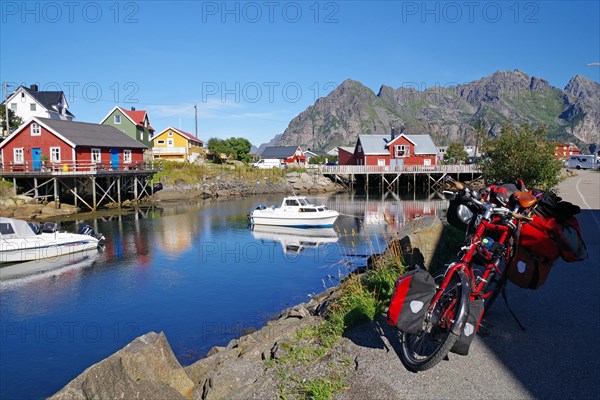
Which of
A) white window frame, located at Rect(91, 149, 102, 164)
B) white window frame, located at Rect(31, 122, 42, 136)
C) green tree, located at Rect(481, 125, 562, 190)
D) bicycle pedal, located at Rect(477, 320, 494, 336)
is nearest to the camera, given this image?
bicycle pedal, located at Rect(477, 320, 494, 336)

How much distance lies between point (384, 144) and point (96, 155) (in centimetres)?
4301

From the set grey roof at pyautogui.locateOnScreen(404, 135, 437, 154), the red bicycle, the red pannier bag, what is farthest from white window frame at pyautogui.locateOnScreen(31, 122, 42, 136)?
grey roof at pyautogui.locateOnScreen(404, 135, 437, 154)

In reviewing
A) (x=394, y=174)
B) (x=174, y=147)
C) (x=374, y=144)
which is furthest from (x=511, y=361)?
(x=374, y=144)

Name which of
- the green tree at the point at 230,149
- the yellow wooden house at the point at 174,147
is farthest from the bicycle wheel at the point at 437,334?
the green tree at the point at 230,149

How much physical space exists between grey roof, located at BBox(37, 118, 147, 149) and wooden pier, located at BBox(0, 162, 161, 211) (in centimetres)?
210

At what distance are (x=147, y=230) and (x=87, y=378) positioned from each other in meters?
25.1

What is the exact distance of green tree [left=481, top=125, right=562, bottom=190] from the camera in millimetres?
17844

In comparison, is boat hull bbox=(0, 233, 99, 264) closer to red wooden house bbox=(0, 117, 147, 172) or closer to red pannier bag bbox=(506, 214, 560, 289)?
red wooden house bbox=(0, 117, 147, 172)

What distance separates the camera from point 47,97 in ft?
207

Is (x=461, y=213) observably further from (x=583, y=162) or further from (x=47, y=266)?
(x=583, y=162)

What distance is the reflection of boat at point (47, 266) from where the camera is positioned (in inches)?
776

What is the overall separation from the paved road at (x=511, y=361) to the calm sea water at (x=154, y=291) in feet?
9.09

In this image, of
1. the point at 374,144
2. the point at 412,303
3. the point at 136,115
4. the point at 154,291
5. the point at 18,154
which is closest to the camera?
the point at 412,303

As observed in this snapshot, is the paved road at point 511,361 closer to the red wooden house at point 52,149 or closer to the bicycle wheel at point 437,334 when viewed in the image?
the bicycle wheel at point 437,334
